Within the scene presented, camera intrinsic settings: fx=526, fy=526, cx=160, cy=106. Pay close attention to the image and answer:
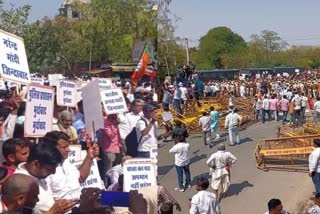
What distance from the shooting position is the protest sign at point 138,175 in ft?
13.9

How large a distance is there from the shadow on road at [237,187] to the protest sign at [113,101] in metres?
5.43

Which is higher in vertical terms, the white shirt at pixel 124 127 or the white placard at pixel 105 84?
the white placard at pixel 105 84

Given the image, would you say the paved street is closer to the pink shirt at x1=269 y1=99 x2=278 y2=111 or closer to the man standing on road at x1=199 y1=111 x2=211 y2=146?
the man standing on road at x1=199 y1=111 x2=211 y2=146

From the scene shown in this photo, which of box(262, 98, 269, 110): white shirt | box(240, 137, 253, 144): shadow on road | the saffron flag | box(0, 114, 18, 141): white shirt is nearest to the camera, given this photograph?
box(0, 114, 18, 141): white shirt

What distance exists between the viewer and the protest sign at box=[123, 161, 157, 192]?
424 cm

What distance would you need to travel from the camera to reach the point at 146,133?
5.55m

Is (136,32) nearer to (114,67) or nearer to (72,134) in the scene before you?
(114,67)

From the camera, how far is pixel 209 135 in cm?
1420

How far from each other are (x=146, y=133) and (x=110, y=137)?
1.29 ft

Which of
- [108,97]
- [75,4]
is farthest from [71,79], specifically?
[75,4]

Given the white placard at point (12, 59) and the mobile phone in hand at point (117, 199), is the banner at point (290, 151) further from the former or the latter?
the white placard at point (12, 59)

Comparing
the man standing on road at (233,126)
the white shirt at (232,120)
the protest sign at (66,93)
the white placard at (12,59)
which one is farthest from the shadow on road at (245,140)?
the white placard at (12,59)

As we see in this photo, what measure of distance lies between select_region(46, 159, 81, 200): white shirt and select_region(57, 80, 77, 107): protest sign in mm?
1360

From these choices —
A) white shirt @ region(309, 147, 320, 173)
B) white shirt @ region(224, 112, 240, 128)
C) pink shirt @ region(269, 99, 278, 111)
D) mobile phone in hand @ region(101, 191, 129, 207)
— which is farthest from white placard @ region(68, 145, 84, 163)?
pink shirt @ region(269, 99, 278, 111)
